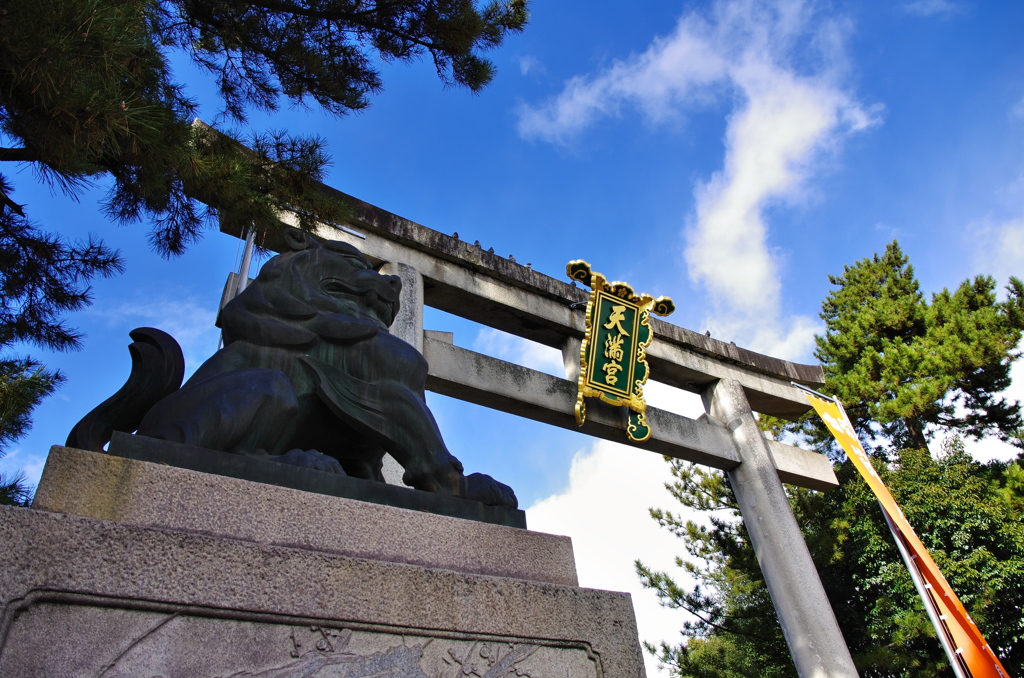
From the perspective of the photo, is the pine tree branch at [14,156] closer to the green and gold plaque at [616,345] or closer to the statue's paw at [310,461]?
the statue's paw at [310,461]

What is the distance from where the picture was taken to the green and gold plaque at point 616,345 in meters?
7.67

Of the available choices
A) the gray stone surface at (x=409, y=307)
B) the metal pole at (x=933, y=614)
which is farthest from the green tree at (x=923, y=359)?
the gray stone surface at (x=409, y=307)

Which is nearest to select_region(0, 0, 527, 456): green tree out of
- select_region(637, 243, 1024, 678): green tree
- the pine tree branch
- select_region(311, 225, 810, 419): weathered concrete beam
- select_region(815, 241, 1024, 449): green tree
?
the pine tree branch

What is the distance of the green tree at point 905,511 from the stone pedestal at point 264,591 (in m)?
9.27

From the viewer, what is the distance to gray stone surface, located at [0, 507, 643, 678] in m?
1.34

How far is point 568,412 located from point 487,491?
17.7ft

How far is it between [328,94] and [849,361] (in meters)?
12.7

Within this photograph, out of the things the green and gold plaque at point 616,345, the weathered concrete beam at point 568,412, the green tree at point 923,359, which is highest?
the green tree at point 923,359

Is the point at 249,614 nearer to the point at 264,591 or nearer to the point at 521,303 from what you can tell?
the point at 264,591

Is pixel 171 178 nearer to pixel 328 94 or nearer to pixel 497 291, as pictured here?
pixel 328 94

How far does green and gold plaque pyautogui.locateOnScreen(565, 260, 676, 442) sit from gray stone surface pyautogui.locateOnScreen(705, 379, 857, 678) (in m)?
1.44

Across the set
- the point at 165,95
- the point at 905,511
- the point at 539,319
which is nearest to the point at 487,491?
the point at 165,95

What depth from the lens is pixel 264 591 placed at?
152 cm

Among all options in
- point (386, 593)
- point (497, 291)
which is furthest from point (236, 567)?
point (497, 291)
